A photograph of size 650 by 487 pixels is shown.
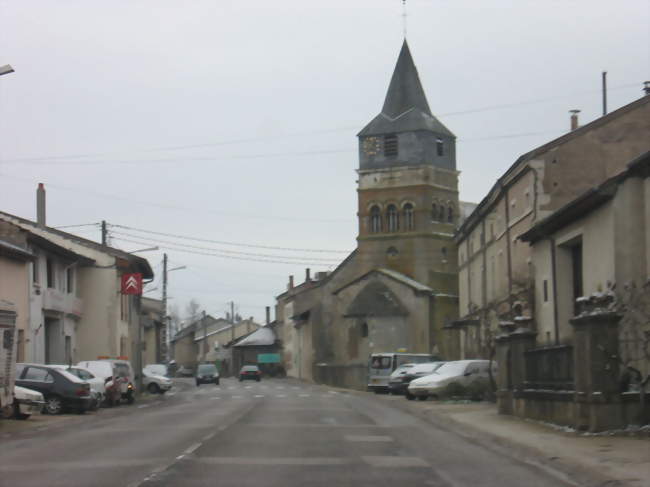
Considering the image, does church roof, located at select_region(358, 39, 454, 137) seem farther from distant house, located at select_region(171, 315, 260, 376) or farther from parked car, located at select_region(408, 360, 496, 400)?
distant house, located at select_region(171, 315, 260, 376)

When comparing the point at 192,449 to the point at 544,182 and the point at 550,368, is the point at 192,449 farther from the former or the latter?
the point at 544,182

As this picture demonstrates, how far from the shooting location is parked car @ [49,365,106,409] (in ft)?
109

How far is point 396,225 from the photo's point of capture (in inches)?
3418

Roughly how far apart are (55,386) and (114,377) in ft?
21.8

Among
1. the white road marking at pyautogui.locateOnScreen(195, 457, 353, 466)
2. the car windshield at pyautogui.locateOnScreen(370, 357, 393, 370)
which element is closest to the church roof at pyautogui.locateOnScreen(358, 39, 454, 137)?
the car windshield at pyautogui.locateOnScreen(370, 357, 393, 370)

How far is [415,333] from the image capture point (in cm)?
7925

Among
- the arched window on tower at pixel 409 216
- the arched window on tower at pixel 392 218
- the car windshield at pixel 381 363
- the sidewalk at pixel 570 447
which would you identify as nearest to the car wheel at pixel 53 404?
the sidewalk at pixel 570 447

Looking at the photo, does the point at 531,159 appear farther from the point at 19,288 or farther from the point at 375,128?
the point at 375,128

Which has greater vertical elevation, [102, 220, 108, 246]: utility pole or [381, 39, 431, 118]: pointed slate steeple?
[381, 39, 431, 118]: pointed slate steeple

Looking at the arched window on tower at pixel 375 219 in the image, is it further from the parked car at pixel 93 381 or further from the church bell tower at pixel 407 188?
the parked car at pixel 93 381

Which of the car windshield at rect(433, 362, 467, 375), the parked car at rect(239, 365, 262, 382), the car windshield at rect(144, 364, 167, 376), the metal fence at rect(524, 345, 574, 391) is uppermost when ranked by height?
the metal fence at rect(524, 345, 574, 391)

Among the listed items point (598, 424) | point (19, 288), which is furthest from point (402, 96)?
point (598, 424)

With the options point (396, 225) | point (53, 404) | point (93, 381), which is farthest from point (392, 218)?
point (53, 404)

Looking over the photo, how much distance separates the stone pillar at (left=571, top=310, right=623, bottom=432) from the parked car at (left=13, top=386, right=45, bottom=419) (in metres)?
14.1
